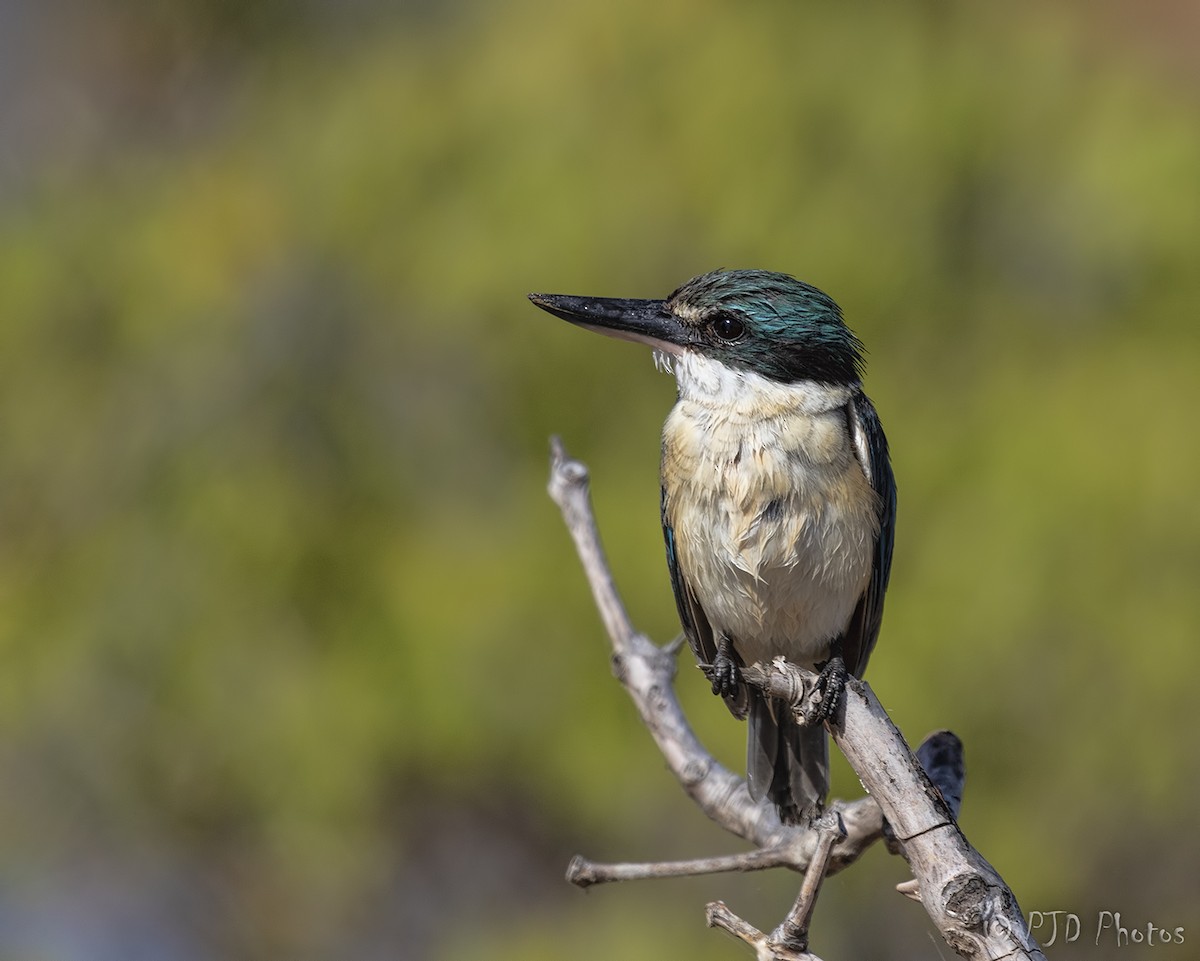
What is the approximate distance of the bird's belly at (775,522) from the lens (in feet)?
10.5

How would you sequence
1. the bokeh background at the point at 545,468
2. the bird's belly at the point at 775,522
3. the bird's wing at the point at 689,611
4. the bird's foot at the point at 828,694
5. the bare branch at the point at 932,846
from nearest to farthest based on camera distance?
the bare branch at the point at 932,846 → the bird's foot at the point at 828,694 → the bird's belly at the point at 775,522 → the bird's wing at the point at 689,611 → the bokeh background at the point at 545,468

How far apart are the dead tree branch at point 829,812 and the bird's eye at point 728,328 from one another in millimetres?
530

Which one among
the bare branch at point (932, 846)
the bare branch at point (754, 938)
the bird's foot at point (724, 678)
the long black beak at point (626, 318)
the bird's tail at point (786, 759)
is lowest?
the bare branch at point (754, 938)

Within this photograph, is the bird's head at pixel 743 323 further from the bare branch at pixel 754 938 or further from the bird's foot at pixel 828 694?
the bare branch at pixel 754 938

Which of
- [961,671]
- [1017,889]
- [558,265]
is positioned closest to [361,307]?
[558,265]

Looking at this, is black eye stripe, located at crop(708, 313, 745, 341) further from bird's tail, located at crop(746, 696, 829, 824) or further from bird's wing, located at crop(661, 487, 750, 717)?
bird's tail, located at crop(746, 696, 829, 824)

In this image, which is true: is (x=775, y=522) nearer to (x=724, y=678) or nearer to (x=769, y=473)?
(x=769, y=473)

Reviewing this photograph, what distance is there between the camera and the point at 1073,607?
180 inches

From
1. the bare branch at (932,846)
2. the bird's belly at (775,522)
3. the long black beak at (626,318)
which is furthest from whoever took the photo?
the long black beak at (626,318)

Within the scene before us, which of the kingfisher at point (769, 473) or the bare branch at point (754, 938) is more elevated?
the kingfisher at point (769, 473)

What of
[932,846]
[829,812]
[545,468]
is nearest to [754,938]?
[932,846]

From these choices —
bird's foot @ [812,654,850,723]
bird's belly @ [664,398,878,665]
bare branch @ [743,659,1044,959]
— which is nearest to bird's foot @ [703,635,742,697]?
bird's belly @ [664,398,878,665]

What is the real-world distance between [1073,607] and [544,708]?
1.81 metres

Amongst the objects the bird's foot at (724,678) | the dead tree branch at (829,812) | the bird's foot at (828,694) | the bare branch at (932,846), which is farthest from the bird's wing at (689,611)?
the bare branch at (932,846)
